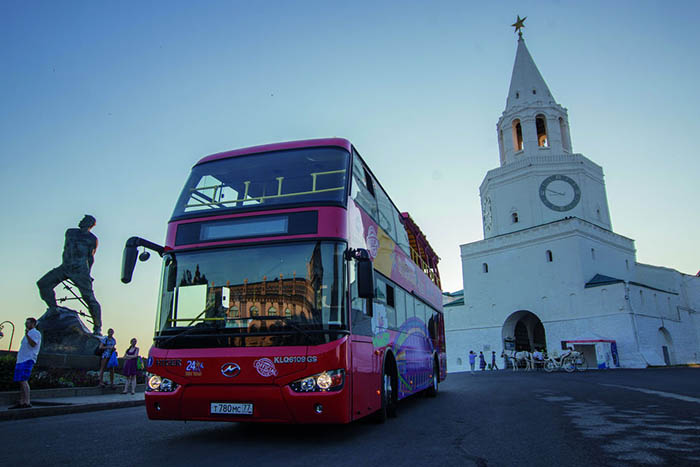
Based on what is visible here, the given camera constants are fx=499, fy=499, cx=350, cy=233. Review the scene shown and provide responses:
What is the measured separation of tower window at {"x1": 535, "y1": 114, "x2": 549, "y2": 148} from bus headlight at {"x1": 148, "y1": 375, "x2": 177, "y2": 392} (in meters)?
45.5

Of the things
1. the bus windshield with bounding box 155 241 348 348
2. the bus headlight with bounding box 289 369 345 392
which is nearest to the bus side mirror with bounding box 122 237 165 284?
the bus windshield with bounding box 155 241 348 348

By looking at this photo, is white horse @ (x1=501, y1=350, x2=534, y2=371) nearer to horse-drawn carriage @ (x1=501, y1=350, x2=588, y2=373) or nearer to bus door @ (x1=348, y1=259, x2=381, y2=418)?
horse-drawn carriage @ (x1=501, y1=350, x2=588, y2=373)

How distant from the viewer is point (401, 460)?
16.3 ft

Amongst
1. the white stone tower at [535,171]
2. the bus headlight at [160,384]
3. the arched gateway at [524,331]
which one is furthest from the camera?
the white stone tower at [535,171]

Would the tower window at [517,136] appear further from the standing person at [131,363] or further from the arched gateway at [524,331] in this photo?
the standing person at [131,363]

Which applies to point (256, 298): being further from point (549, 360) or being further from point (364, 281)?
point (549, 360)

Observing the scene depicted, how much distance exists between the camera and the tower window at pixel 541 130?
4606 cm

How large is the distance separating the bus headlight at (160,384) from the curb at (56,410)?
488cm

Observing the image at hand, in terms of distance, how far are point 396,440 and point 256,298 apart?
2477 millimetres

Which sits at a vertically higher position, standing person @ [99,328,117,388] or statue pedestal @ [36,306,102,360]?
statue pedestal @ [36,306,102,360]

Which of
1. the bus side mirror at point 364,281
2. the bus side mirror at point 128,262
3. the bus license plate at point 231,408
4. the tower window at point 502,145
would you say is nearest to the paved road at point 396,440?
the bus license plate at point 231,408

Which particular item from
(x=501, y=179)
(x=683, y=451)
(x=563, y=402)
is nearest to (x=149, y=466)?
(x=683, y=451)

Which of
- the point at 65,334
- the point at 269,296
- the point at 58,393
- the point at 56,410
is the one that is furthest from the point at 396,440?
the point at 65,334

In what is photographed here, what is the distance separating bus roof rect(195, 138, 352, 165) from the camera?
7320 millimetres
